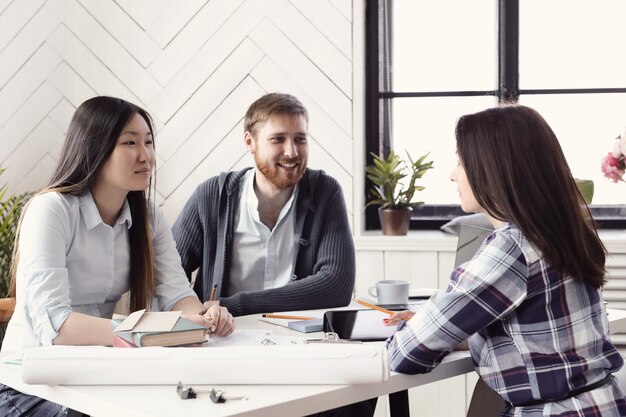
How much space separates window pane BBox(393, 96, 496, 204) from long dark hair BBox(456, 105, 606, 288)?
2035 mm

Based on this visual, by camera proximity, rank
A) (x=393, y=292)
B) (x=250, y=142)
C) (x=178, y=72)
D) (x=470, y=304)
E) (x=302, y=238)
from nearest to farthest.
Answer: (x=470, y=304) < (x=393, y=292) < (x=302, y=238) < (x=250, y=142) < (x=178, y=72)

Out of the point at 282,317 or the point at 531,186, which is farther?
the point at 282,317

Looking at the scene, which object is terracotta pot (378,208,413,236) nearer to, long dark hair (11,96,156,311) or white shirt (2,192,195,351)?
white shirt (2,192,195,351)

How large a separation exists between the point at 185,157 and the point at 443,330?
233 centimetres

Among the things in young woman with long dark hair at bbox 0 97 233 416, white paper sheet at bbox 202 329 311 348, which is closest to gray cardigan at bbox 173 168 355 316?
young woman with long dark hair at bbox 0 97 233 416

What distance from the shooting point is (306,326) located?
6.32 ft

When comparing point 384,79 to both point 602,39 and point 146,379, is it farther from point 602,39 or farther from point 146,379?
point 146,379

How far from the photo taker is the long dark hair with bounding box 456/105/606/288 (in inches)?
60.1

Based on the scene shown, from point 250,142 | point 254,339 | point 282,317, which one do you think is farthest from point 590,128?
point 254,339

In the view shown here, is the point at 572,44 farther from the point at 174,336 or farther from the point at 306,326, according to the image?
the point at 174,336

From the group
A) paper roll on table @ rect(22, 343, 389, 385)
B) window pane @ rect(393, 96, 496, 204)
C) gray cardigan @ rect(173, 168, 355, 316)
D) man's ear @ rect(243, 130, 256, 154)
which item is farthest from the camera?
window pane @ rect(393, 96, 496, 204)

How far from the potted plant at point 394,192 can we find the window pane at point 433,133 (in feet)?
0.61

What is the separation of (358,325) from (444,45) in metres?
2.03

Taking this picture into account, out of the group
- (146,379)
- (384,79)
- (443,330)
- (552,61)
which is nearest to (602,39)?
(552,61)
